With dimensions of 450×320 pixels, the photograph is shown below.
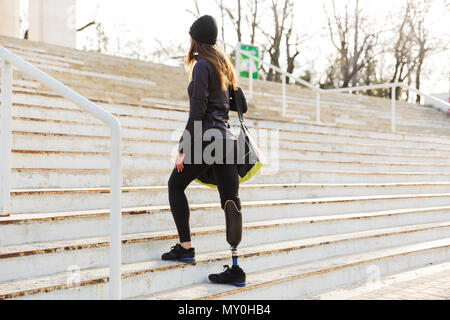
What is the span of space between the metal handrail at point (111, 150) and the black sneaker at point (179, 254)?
0.98 m

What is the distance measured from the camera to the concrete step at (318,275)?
3.34 metres

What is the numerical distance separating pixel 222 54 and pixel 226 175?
2.74 feet

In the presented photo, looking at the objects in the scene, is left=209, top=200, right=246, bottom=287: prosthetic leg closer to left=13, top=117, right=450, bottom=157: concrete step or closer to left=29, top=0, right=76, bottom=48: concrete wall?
left=13, top=117, right=450, bottom=157: concrete step

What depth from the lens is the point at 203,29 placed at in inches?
132

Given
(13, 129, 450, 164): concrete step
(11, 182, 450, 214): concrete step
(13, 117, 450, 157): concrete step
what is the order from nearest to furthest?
→ (11, 182, 450, 214): concrete step → (13, 129, 450, 164): concrete step → (13, 117, 450, 157): concrete step

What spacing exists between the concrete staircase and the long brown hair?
4.00 feet

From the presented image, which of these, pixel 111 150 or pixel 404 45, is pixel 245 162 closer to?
pixel 111 150

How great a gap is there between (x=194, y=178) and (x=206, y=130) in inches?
13.3

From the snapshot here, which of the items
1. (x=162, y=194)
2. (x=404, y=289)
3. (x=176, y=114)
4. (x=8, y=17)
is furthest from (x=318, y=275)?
(x=8, y=17)

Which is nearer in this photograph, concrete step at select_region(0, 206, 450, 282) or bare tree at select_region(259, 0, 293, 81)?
concrete step at select_region(0, 206, 450, 282)

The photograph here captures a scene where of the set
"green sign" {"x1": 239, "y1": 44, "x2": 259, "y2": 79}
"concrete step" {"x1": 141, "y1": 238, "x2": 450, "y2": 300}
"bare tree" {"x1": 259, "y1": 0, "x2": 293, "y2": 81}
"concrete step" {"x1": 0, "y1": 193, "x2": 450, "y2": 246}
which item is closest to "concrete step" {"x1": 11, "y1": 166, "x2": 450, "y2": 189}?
"concrete step" {"x1": 0, "y1": 193, "x2": 450, "y2": 246}

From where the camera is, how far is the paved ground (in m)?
3.80

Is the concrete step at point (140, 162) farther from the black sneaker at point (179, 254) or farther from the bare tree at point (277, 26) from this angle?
the bare tree at point (277, 26)

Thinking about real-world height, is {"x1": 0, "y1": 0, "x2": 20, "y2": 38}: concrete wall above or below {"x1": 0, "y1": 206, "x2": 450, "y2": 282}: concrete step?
above
